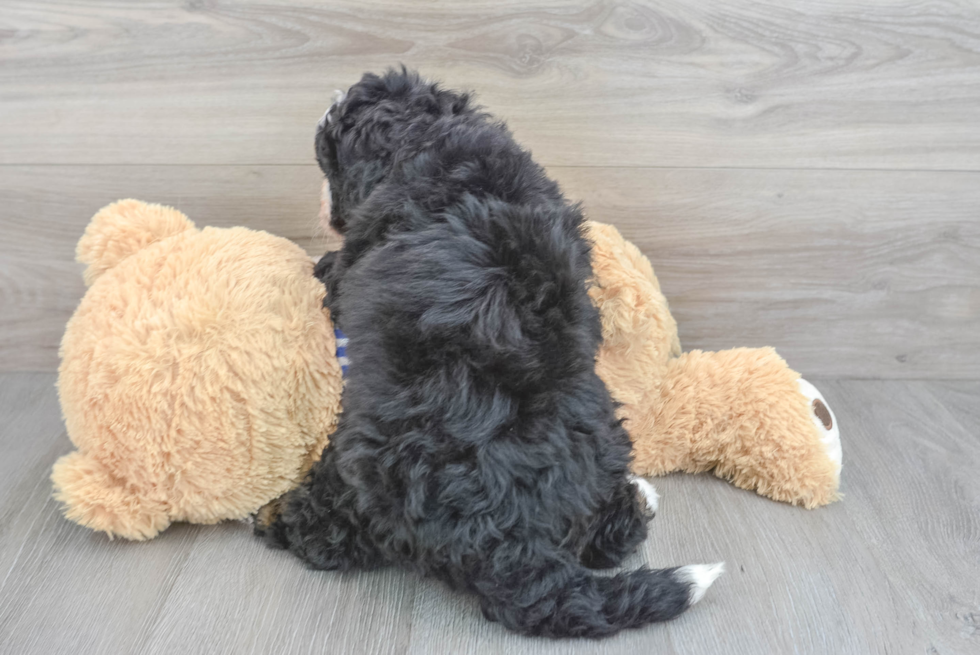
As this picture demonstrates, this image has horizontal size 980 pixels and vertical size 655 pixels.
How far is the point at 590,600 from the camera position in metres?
0.72

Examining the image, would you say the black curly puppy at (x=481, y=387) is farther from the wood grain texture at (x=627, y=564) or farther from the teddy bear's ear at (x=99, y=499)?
the teddy bear's ear at (x=99, y=499)

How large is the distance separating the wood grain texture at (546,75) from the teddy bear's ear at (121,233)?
8.0 inches

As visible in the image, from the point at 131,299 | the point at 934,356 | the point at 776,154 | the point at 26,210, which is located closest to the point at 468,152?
the point at 131,299

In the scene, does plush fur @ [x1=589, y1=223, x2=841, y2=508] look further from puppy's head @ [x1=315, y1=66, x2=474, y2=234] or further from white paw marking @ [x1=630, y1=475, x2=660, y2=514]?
puppy's head @ [x1=315, y1=66, x2=474, y2=234]

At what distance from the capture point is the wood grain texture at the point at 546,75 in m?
1.04

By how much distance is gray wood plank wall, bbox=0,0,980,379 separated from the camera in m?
1.05

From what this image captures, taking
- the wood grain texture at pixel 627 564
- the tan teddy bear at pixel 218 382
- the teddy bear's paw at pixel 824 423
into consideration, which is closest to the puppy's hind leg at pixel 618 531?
the wood grain texture at pixel 627 564

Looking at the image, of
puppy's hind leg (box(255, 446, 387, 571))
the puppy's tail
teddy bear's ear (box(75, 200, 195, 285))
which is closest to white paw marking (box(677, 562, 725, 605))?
the puppy's tail

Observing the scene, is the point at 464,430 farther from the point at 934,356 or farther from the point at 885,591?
the point at 934,356

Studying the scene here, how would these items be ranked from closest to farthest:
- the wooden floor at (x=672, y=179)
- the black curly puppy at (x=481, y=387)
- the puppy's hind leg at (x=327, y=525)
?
the black curly puppy at (x=481, y=387) < the puppy's hind leg at (x=327, y=525) < the wooden floor at (x=672, y=179)

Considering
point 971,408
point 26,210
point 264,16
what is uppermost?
point 264,16

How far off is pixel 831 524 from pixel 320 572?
0.66 m

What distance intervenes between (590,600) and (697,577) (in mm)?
129

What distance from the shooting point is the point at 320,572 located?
2.73ft
